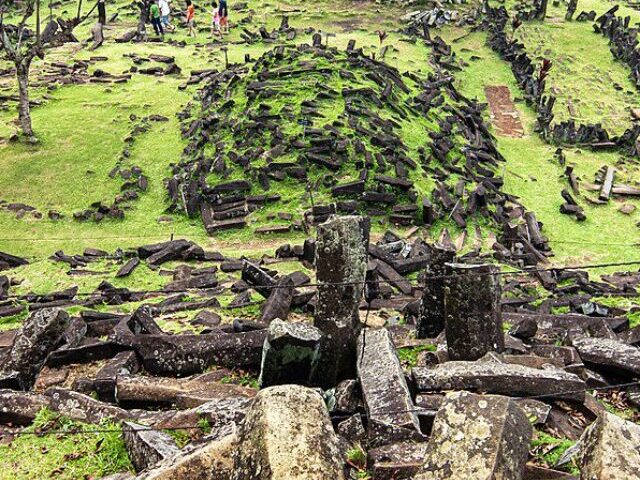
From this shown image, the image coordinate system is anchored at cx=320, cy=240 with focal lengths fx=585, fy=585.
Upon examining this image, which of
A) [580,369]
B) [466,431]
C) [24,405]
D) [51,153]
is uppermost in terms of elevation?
[466,431]

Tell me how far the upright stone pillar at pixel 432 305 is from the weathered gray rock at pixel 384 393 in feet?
5.08

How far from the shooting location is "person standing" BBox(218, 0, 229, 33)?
1288 inches

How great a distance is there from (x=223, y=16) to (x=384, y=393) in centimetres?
3165

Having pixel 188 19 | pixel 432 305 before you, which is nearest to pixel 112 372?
pixel 432 305

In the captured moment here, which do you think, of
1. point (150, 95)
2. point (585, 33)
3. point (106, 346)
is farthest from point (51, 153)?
point (585, 33)

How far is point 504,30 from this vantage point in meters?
34.7

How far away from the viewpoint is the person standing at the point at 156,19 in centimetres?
3256

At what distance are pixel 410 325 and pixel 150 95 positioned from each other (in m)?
18.6

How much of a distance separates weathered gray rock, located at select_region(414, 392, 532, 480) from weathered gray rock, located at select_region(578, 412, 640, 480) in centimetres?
39

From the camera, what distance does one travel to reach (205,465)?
400 centimetres

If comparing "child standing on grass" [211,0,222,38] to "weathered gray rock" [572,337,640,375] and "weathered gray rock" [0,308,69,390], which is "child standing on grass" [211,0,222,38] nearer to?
"weathered gray rock" [0,308,69,390]

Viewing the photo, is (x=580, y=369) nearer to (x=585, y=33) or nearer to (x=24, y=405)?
(x=24, y=405)

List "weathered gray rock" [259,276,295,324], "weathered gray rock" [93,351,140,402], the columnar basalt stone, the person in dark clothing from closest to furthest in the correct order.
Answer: the columnar basalt stone, "weathered gray rock" [93,351,140,402], "weathered gray rock" [259,276,295,324], the person in dark clothing

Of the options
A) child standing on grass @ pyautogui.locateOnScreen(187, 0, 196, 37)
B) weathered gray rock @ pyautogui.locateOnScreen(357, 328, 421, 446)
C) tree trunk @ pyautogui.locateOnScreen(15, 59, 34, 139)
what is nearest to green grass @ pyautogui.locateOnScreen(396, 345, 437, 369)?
weathered gray rock @ pyautogui.locateOnScreen(357, 328, 421, 446)
